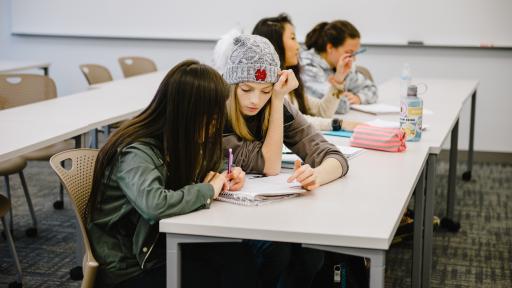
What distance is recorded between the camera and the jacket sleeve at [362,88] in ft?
12.3

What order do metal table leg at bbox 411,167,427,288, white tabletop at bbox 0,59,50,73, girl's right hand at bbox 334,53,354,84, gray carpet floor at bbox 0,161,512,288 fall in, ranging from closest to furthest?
metal table leg at bbox 411,167,427,288 → gray carpet floor at bbox 0,161,512,288 → girl's right hand at bbox 334,53,354,84 → white tabletop at bbox 0,59,50,73

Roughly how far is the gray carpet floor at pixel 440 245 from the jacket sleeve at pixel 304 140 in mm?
971

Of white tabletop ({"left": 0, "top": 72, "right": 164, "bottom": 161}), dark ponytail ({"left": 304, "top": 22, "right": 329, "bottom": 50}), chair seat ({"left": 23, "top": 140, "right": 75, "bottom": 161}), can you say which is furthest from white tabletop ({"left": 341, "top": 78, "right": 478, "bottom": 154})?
chair seat ({"left": 23, "top": 140, "right": 75, "bottom": 161})

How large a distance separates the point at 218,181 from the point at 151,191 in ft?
0.80

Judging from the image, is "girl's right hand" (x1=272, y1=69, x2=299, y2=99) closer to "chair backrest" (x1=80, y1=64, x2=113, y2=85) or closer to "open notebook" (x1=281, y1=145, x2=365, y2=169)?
"open notebook" (x1=281, y1=145, x2=365, y2=169)

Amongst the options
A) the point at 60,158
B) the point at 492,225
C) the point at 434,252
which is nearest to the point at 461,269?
the point at 434,252

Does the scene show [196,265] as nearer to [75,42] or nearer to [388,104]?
[388,104]

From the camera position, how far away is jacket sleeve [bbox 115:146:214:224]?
174 cm

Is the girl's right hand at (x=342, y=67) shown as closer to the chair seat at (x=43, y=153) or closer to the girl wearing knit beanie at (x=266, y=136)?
the girl wearing knit beanie at (x=266, y=136)

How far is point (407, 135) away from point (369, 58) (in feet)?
9.64

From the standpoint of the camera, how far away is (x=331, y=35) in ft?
12.3

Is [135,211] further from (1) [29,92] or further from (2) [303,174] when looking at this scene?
(1) [29,92]

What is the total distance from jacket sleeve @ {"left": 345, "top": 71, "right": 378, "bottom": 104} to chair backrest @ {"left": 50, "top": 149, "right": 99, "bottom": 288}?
1987 millimetres

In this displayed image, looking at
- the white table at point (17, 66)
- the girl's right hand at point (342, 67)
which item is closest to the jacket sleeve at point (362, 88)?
the girl's right hand at point (342, 67)
